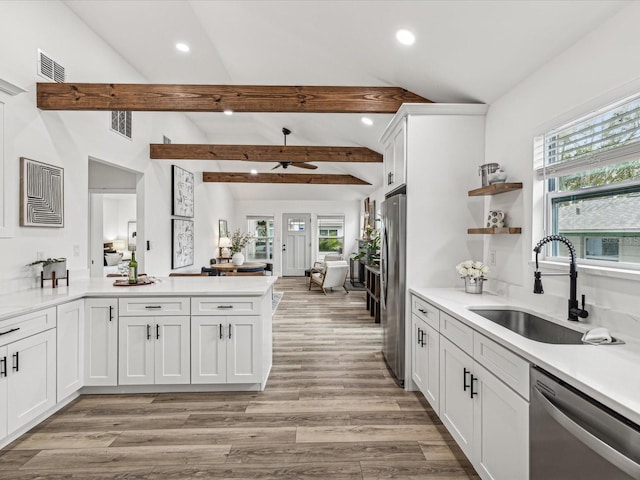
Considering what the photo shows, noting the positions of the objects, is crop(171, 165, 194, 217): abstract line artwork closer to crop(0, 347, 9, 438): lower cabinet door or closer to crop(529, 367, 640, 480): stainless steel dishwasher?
crop(0, 347, 9, 438): lower cabinet door

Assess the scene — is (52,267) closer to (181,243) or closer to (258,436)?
(258,436)

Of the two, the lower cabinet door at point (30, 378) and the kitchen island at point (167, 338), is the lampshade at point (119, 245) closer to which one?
the kitchen island at point (167, 338)

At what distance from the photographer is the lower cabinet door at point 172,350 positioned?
281 cm

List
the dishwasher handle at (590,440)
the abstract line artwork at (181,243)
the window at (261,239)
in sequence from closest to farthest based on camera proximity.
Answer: the dishwasher handle at (590,440), the abstract line artwork at (181,243), the window at (261,239)

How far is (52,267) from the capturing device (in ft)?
10.1

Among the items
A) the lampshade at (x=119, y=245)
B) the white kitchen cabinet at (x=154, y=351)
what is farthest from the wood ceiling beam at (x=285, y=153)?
the lampshade at (x=119, y=245)

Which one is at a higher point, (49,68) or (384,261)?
(49,68)

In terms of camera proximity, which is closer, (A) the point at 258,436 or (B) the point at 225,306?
(A) the point at 258,436

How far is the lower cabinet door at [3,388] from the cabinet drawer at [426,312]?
2.67 metres

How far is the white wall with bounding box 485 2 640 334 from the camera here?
166 cm

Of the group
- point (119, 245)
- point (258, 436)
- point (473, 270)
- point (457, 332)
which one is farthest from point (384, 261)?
point (119, 245)

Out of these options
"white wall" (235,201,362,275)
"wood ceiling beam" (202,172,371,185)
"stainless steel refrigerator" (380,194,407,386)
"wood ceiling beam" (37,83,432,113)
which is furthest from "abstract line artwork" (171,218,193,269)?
"white wall" (235,201,362,275)

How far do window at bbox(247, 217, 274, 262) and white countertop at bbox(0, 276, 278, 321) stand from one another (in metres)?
7.73

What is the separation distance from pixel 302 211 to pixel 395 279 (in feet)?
26.6
